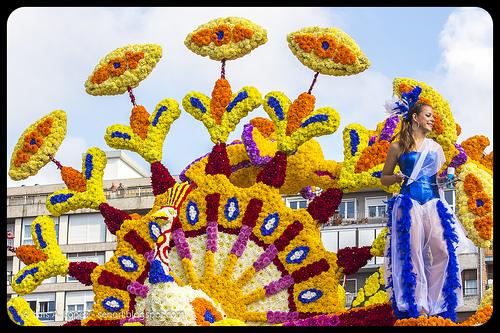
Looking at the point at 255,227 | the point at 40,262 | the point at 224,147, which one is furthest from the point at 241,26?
the point at 40,262

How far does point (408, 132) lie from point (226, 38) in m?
4.30

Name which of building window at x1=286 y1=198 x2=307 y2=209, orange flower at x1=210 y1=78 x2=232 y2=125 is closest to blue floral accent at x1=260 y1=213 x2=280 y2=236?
orange flower at x1=210 y1=78 x2=232 y2=125

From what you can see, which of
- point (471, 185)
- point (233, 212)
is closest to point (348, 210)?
point (233, 212)

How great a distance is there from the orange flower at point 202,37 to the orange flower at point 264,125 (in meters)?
1.80

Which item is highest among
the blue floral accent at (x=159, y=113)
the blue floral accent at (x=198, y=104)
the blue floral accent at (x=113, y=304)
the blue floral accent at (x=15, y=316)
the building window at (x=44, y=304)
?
the blue floral accent at (x=198, y=104)

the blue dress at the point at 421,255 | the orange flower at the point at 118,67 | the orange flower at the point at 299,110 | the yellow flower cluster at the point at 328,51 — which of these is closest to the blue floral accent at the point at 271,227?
the orange flower at the point at 299,110

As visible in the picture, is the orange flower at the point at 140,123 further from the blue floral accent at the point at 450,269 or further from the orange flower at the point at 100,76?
the blue floral accent at the point at 450,269

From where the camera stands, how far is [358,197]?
29.9 meters

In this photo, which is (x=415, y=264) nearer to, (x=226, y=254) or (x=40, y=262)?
(x=226, y=254)

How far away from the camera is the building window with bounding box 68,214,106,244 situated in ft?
112

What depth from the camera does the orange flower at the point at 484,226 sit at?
13961 millimetres

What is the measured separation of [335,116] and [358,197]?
568 inches

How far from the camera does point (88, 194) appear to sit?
16.6 meters

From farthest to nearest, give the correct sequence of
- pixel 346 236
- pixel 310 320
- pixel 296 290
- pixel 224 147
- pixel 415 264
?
pixel 346 236 < pixel 224 147 < pixel 296 290 < pixel 310 320 < pixel 415 264
